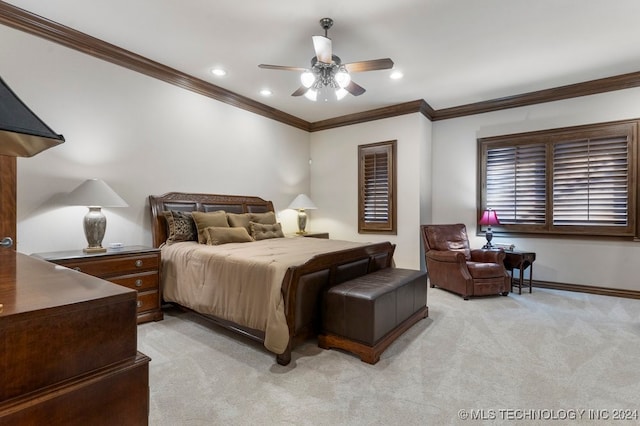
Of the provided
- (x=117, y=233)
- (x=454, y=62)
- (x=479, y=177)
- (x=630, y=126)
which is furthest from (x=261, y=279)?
(x=630, y=126)

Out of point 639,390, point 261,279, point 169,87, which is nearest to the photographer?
point 639,390

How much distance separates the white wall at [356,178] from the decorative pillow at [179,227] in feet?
9.46

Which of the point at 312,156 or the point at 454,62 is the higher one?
the point at 454,62

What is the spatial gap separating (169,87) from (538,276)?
5.82 metres

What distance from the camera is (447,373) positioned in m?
2.31

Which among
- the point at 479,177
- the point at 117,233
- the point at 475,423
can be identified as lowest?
the point at 475,423

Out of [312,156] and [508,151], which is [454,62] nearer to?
[508,151]

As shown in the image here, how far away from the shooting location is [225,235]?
3729mm

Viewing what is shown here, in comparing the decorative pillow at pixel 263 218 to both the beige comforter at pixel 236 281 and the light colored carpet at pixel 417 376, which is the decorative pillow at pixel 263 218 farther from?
Result: the light colored carpet at pixel 417 376

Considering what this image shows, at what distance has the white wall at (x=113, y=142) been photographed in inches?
117

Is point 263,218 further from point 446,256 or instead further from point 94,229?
point 446,256

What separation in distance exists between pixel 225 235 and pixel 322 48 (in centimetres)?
225

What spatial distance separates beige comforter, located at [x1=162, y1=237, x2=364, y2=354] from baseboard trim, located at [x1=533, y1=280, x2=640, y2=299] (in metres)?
3.58

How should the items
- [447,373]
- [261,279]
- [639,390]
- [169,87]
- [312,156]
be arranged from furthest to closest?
[312,156]
[169,87]
[261,279]
[447,373]
[639,390]
